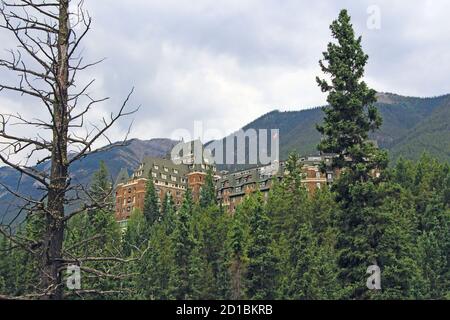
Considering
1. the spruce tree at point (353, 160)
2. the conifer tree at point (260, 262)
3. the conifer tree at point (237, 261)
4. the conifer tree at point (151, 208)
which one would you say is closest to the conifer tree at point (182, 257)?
the conifer tree at point (237, 261)

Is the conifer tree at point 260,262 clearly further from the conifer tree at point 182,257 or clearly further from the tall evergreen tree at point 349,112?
the tall evergreen tree at point 349,112

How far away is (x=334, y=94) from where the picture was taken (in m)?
31.9

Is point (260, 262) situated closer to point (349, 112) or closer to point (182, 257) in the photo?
point (182, 257)

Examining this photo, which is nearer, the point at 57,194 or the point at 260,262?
the point at 57,194

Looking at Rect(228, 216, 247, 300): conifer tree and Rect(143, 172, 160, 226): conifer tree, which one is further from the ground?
Rect(143, 172, 160, 226): conifer tree

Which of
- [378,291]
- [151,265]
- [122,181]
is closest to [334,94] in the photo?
[378,291]

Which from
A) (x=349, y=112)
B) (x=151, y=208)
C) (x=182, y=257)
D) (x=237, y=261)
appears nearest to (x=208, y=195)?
(x=151, y=208)

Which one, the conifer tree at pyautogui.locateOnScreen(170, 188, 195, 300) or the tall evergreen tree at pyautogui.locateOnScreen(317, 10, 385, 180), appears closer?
the tall evergreen tree at pyautogui.locateOnScreen(317, 10, 385, 180)

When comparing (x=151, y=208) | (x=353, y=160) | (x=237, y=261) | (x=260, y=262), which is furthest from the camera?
(x=151, y=208)

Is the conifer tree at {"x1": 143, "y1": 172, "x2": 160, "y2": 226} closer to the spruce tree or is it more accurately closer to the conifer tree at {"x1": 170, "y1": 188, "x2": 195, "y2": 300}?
the conifer tree at {"x1": 170, "y1": 188, "x2": 195, "y2": 300}

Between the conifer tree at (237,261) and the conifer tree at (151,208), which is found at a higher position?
the conifer tree at (151,208)

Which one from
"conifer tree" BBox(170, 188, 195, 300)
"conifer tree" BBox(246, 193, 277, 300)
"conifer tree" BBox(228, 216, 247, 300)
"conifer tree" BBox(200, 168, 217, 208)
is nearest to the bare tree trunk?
"conifer tree" BBox(246, 193, 277, 300)

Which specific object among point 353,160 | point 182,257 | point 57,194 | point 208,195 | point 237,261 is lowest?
point 237,261
